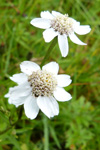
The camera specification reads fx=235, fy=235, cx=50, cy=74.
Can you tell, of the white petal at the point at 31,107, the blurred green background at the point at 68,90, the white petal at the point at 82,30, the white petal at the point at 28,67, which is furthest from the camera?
the blurred green background at the point at 68,90

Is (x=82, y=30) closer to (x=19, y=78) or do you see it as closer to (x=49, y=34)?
(x=49, y=34)

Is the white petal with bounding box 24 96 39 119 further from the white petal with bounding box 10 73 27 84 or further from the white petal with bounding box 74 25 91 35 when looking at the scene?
the white petal with bounding box 74 25 91 35

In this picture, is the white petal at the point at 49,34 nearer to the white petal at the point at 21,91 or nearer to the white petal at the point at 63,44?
the white petal at the point at 63,44

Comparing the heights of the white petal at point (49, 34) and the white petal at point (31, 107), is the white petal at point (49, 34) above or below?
above

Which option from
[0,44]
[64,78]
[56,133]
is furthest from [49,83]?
[0,44]

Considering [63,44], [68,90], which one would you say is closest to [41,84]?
[63,44]

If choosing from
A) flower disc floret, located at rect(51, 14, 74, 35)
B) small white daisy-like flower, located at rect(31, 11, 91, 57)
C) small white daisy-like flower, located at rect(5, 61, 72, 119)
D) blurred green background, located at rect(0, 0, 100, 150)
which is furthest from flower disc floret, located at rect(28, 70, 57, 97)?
blurred green background, located at rect(0, 0, 100, 150)

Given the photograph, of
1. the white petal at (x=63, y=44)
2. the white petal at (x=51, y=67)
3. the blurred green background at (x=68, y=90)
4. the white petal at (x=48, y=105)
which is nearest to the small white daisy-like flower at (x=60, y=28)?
the white petal at (x=63, y=44)
